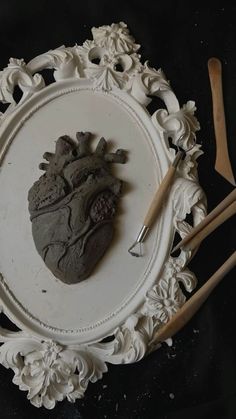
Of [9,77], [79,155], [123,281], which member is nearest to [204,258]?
[123,281]

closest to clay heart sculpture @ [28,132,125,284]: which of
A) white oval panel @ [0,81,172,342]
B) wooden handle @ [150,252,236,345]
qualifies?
white oval panel @ [0,81,172,342]

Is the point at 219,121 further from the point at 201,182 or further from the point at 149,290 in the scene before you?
the point at 149,290

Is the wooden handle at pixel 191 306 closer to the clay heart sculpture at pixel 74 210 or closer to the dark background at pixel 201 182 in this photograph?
the dark background at pixel 201 182

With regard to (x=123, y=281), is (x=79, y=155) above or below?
above

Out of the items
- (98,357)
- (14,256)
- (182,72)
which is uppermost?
(182,72)

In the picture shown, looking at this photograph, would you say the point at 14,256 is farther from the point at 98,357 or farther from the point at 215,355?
the point at 215,355

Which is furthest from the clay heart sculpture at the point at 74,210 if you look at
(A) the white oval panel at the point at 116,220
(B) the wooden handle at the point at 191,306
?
(B) the wooden handle at the point at 191,306

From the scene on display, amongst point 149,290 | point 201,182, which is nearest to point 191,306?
point 149,290
